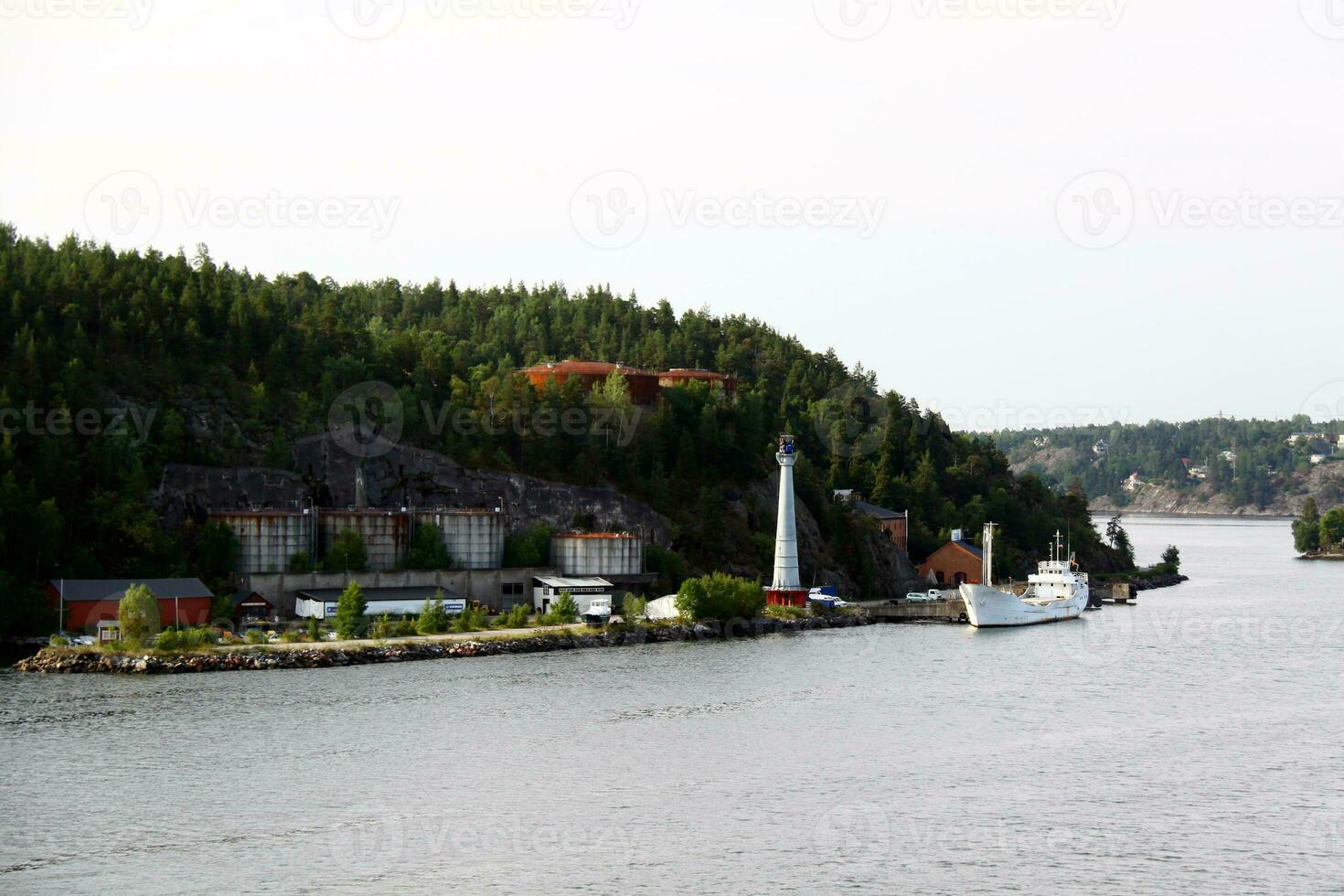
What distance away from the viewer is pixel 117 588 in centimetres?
6394

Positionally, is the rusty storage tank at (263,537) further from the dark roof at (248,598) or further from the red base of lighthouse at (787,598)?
the red base of lighthouse at (787,598)

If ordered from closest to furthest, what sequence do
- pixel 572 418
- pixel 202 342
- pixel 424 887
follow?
pixel 424 887 → pixel 202 342 → pixel 572 418

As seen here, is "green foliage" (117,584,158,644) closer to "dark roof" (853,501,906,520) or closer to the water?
the water

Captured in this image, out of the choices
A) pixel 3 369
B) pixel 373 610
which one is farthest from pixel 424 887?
pixel 3 369

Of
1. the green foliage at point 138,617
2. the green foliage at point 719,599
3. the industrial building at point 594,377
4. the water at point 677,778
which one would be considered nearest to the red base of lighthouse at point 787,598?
the green foliage at point 719,599

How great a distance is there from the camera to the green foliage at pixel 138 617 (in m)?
57.8

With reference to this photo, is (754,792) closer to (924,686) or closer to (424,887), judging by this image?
(424,887)

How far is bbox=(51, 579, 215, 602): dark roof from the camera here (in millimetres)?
62969

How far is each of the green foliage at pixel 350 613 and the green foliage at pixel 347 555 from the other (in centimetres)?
462

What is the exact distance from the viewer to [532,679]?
2147 inches

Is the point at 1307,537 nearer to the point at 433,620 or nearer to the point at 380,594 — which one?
the point at 380,594

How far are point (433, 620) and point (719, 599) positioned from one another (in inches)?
545

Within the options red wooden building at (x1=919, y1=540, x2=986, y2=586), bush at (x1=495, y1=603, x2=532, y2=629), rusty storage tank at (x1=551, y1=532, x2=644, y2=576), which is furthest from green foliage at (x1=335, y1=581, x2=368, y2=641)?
red wooden building at (x1=919, y1=540, x2=986, y2=586)

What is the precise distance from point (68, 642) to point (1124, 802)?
38153 mm
